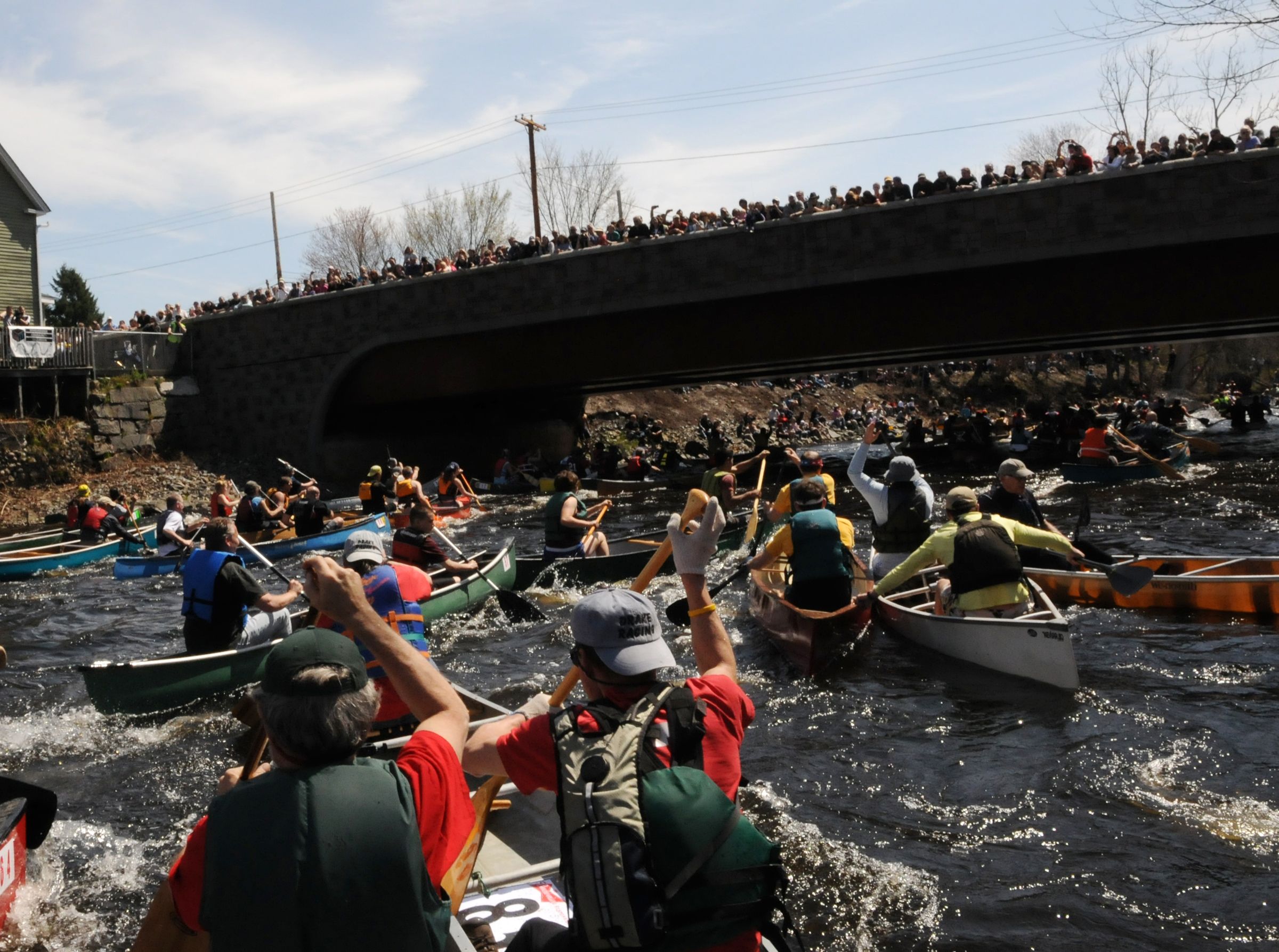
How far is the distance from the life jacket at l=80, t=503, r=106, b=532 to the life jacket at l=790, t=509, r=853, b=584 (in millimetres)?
15661

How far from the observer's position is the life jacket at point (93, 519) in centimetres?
2109

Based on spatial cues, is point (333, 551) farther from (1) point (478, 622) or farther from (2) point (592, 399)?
(2) point (592, 399)

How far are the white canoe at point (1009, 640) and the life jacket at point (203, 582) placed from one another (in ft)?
20.2

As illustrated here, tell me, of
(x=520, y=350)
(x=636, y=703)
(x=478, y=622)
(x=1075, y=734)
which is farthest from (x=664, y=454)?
(x=636, y=703)

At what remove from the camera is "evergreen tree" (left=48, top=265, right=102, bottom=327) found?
189ft

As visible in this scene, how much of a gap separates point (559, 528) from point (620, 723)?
41.5 feet

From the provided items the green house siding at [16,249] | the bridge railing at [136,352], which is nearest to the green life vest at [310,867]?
the bridge railing at [136,352]

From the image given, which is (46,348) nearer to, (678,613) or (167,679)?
(167,679)

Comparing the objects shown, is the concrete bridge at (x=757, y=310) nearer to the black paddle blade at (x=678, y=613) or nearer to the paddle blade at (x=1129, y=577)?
the paddle blade at (x=1129, y=577)

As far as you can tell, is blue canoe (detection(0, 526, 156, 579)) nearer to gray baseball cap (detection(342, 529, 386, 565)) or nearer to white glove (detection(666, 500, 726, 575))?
gray baseball cap (detection(342, 529, 386, 565))

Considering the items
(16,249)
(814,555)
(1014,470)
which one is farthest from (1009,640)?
(16,249)

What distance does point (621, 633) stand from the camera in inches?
115

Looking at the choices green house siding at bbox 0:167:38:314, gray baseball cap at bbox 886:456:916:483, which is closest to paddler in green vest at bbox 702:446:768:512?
gray baseball cap at bbox 886:456:916:483

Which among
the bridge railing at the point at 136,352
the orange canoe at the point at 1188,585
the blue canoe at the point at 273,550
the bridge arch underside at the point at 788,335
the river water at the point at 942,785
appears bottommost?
the river water at the point at 942,785
